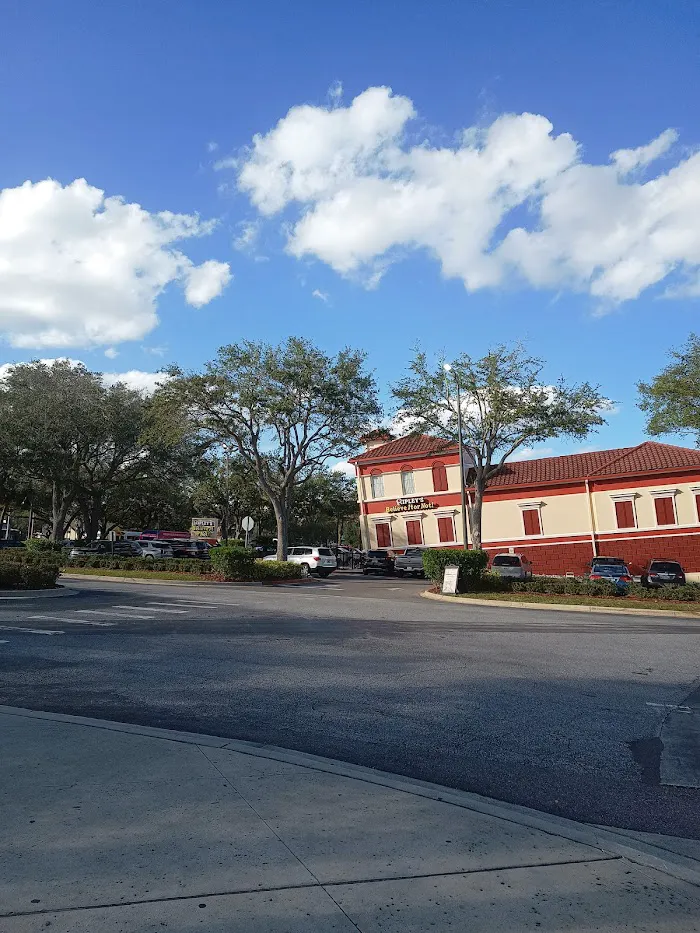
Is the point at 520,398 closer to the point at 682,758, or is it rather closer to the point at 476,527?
the point at 476,527

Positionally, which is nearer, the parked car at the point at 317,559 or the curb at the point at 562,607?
the curb at the point at 562,607

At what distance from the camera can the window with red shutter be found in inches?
1650

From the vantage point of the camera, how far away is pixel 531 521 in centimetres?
4519

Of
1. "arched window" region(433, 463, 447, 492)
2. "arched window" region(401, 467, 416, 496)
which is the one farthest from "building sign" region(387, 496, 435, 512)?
"arched window" region(433, 463, 447, 492)

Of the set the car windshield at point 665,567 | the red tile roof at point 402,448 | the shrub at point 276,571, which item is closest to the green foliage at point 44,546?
the shrub at point 276,571

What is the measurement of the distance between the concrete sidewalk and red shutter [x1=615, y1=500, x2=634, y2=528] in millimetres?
40652

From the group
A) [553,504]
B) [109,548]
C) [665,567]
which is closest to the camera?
[665,567]

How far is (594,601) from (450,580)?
551cm

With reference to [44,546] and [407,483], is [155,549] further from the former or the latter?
[407,483]

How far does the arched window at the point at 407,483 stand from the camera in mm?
50281

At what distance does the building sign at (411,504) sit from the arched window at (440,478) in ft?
3.88

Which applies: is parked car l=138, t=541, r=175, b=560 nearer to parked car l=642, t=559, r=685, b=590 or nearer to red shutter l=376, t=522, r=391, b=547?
red shutter l=376, t=522, r=391, b=547

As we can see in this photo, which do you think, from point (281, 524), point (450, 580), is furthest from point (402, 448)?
point (450, 580)

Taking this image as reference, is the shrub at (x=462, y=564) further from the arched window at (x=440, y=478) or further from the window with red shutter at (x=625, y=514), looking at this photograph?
the arched window at (x=440, y=478)
